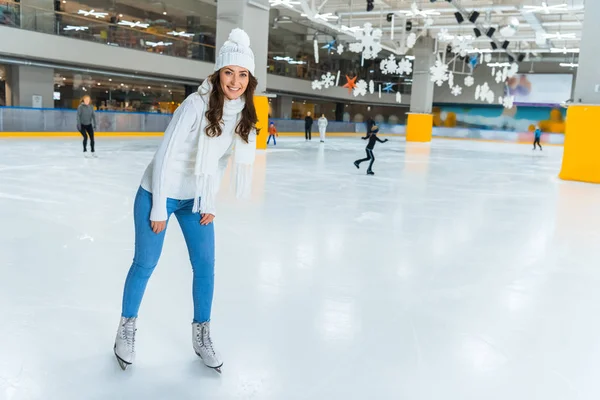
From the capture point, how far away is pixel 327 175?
957 centimetres

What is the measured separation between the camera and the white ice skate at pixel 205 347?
2117mm

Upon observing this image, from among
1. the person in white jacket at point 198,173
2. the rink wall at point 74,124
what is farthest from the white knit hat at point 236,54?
the rink wall at point 74,124

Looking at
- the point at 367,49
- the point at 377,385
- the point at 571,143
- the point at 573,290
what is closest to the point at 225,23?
the point at 367,49

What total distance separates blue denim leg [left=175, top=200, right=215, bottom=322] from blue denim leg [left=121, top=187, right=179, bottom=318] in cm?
6

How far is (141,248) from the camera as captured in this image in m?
1.98

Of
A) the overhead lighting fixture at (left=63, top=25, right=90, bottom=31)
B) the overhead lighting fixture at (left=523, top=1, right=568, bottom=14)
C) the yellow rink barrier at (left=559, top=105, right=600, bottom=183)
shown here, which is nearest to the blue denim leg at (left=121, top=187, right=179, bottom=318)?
the yellow rink barrier at (left=559, top=105, right=600, bottom=183)

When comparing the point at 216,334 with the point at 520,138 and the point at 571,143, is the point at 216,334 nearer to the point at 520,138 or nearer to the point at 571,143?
the point at 571,143

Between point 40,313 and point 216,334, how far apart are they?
92 cm

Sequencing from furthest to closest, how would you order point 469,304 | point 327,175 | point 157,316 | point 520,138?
point 520,138 → point 327,175 → point 469,304 → point 157,316

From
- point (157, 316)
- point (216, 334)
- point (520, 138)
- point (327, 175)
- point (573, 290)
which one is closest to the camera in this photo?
point (216, 334)

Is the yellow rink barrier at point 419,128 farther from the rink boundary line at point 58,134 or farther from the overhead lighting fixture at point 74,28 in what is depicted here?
the overhead lighting fixture at point 74,28

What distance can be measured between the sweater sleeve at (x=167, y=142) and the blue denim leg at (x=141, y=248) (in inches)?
3.2

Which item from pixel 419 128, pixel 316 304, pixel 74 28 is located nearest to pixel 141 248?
pixel 316 304

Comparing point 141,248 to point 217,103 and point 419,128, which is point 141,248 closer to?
point 217,103
